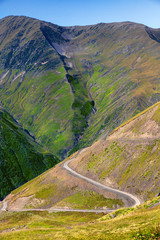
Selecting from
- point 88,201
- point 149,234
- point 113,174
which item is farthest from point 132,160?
point 149,234

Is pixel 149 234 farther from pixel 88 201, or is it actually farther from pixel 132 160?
pixel 132 160

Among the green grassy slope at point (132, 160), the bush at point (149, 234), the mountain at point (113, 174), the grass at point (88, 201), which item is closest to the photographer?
the bush at point (149, 234)

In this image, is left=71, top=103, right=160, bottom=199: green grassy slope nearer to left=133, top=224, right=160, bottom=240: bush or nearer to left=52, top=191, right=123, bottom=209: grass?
Result: left=52, top=191, right=123, bottom=209: grass

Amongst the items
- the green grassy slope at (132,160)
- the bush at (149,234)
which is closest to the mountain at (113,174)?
the green grassy slope at (132,160)

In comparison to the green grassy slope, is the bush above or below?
above

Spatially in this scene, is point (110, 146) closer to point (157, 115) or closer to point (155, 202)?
point (157, 115)

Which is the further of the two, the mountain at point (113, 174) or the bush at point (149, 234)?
the mountain at point (113, 174)

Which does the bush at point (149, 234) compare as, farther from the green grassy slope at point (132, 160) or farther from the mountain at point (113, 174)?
the green grassy slope at point (132, 160)

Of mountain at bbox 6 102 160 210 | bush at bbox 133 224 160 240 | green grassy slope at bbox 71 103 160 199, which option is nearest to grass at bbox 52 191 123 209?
mountain at bbox 6 102 160 210

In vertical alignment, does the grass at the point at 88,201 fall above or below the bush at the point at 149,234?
below
